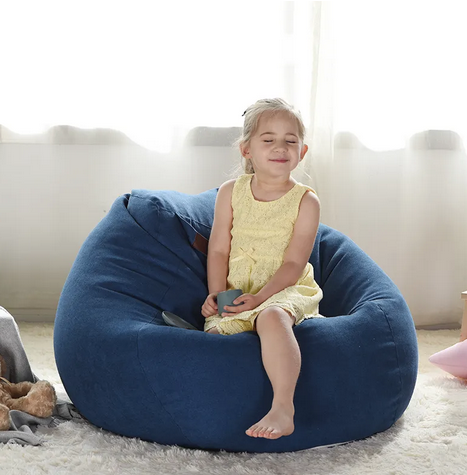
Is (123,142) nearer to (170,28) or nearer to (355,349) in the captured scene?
(170,28)

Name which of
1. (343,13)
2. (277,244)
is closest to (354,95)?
Answer: (343,13)

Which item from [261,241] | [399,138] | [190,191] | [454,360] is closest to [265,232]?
[261,241]

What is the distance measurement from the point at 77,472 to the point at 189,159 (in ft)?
5.89

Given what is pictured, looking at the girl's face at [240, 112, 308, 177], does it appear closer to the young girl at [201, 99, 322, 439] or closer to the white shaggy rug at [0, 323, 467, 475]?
the young girl at [201, 99, 322, 439]

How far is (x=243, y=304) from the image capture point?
1.96m

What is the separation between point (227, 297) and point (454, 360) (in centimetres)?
91

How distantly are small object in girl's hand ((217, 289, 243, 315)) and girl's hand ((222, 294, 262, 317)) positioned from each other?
0.02 metres

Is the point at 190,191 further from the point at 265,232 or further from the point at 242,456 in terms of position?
the point at 242,456

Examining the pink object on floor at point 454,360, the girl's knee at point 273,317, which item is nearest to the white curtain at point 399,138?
the pink object on floor at point 454,360

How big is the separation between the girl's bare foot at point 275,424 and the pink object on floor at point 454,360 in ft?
3.09

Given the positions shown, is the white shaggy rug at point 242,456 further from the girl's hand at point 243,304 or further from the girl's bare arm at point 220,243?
the girl's bare arm at point 220,243

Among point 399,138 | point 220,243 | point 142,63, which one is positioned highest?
point 142,63

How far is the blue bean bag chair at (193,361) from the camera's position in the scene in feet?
5.69

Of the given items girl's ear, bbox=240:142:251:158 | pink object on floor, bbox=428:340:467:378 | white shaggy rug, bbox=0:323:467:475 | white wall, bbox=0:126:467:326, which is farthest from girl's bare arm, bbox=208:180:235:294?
white wall, bbox=0:126:467:326
